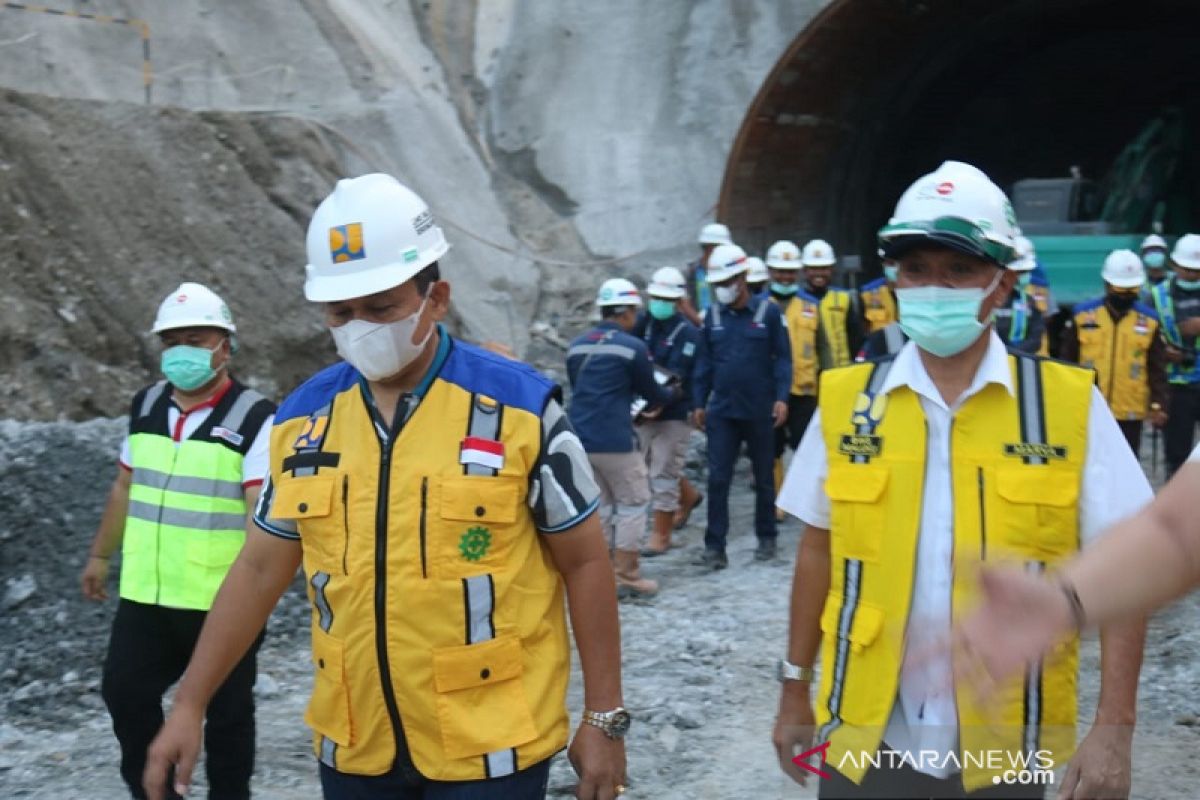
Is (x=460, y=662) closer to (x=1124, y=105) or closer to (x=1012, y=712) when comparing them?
(x=1012, y=712)

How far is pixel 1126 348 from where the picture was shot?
1015 cm

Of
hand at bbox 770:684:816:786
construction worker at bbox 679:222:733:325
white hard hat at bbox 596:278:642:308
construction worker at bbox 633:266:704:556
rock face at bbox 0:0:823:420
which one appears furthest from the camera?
construction worker at bbox 679:222:733:325

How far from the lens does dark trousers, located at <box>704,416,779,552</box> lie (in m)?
9.94

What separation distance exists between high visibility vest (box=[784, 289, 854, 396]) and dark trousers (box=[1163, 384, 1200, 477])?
236 centimetres

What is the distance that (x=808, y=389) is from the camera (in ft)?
37.0

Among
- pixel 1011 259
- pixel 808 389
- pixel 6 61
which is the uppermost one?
pixel 6 61

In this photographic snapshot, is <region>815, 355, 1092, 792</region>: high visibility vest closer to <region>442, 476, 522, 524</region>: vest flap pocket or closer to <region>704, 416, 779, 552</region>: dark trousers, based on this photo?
<region>442, 476, 522, 524</region>: vest flap pocket

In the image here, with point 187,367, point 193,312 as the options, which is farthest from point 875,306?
point 187,367

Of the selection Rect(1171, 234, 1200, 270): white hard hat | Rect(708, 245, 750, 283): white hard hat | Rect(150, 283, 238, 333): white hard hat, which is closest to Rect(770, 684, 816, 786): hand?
Rect(150, 283, 238, 333): white hard hat

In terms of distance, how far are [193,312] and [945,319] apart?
299 cm

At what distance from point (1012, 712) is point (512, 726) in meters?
1.03

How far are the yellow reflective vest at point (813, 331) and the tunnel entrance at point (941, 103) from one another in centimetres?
610

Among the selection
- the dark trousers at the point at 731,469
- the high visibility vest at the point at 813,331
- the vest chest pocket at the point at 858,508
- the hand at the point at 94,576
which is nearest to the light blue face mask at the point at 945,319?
the vest chest pocket at the point at 858,508

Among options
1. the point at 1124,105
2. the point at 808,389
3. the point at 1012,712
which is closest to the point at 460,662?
the point at 1012,712
